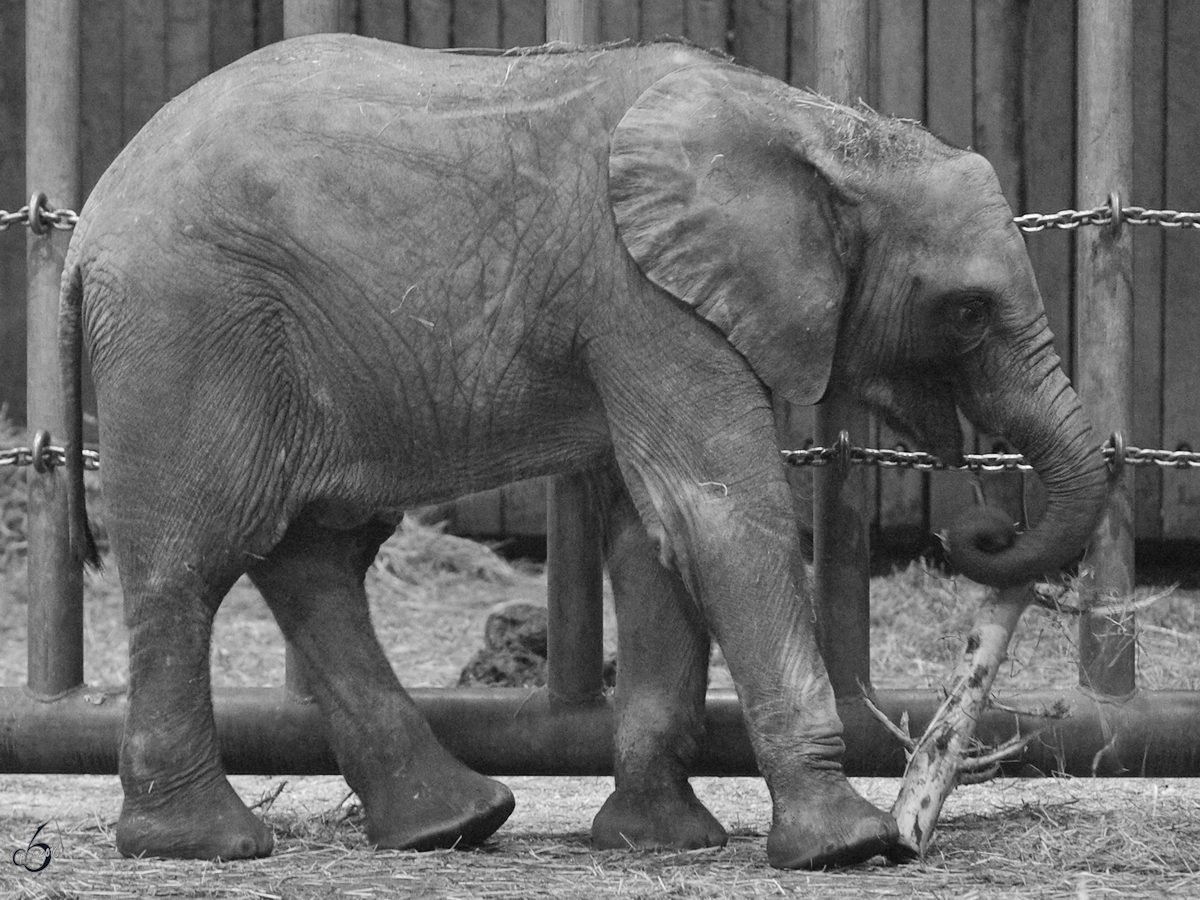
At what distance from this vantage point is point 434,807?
4.34 metres

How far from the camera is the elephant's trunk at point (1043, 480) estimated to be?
13.4ft

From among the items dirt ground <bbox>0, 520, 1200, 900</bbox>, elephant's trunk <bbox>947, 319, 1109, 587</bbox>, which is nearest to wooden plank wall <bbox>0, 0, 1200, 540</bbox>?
dirt ground <bbox>0, 520, 1200, 900</bbox>

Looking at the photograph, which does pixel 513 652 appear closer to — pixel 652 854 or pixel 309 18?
pixel 652 854

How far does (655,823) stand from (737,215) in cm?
130

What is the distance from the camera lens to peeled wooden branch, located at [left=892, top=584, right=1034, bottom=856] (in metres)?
4.09

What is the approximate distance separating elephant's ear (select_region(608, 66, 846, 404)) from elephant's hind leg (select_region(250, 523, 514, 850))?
3.39 ft

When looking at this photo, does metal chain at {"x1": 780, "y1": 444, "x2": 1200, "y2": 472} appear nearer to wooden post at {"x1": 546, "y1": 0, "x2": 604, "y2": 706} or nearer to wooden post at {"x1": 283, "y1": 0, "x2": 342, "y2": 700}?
wooden post at {"x1": 546, "y1": 0, "x2": 604, "y2": 706}

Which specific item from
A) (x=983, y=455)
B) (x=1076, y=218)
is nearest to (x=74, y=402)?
(x=983, y=455)

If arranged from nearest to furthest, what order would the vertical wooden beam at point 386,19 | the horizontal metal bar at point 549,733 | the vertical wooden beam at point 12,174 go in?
the horizontal metal bar at point 549,733 < the vertical wooden beam at point 386,19 < the vertical wooden beam at point 12,174

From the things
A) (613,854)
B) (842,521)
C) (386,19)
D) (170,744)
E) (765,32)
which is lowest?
(613,854)

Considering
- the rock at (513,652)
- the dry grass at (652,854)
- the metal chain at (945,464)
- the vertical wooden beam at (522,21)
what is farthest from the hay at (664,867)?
the vertical wooden beam at (522,21)

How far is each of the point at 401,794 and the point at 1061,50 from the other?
5.96 meters

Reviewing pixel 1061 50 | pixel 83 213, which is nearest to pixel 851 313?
pixel 83 213

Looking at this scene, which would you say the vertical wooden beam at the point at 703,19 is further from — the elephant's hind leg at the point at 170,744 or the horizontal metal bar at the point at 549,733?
the elephant's hind leg at the point at 170,744
